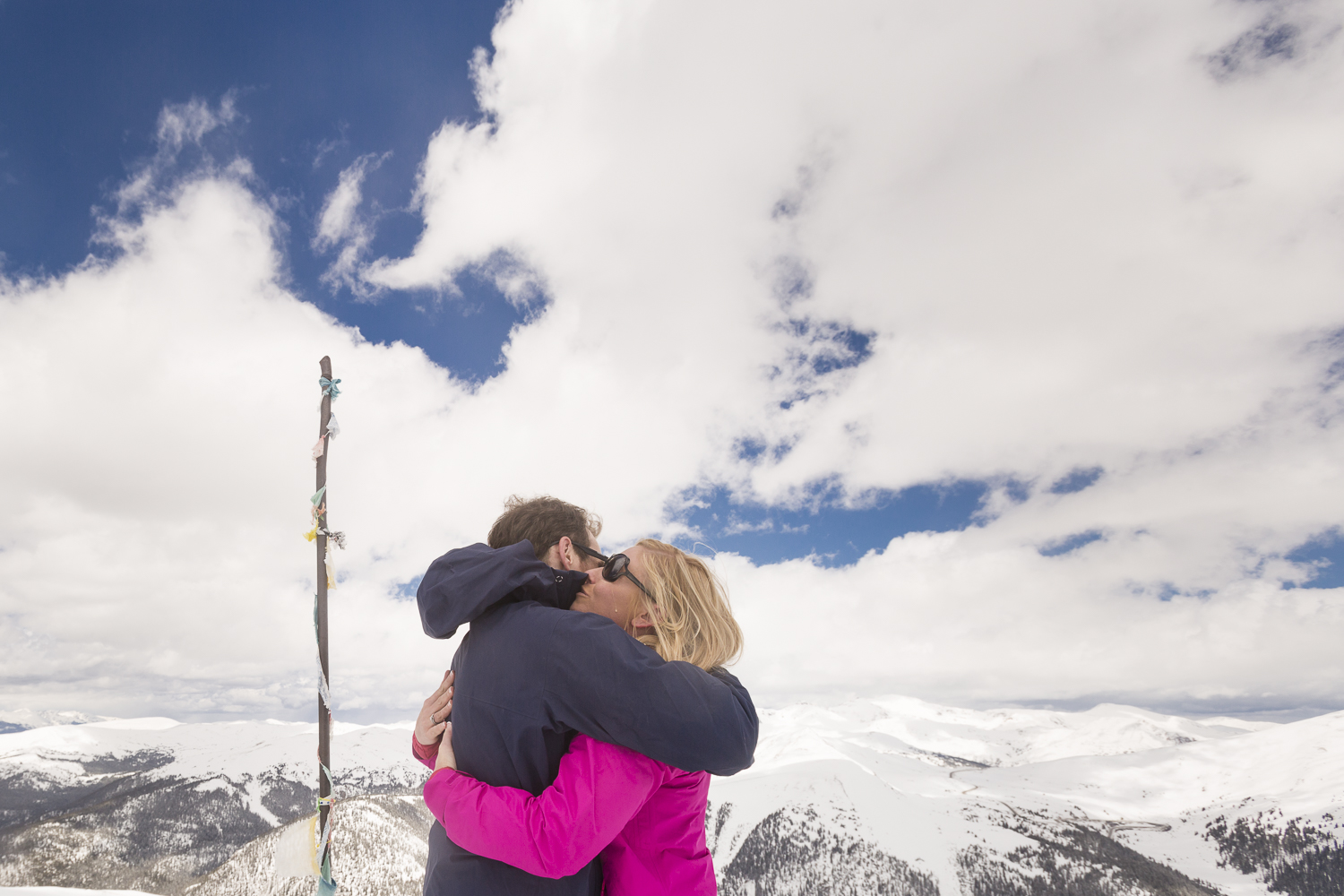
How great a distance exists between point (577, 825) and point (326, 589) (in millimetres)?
5247

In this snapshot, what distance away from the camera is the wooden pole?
682 cm

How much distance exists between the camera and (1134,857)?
456 ft

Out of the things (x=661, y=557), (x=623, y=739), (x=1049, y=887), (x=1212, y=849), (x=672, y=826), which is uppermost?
(x=661, y=557)

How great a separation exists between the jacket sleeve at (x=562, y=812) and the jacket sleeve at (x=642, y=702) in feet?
0.52

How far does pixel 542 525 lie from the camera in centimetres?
394

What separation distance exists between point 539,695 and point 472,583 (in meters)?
0.62

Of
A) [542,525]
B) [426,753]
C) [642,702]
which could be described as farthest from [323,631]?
[642,702]

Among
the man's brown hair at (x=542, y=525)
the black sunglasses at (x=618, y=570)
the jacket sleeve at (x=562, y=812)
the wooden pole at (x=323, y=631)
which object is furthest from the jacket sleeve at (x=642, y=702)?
the wooden pole at (x=323, y=631)

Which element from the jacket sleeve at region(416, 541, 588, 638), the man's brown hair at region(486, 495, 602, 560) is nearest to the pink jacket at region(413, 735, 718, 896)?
the jacket sleeve at region(416, 541, 588, 638)

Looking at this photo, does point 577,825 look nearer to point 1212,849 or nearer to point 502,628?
point 502,628

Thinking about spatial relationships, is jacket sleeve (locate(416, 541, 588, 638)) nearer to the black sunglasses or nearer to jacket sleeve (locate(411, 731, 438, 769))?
the black sunglasses

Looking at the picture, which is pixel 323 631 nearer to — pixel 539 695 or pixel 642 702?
pixel 539 695

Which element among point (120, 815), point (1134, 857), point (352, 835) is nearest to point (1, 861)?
point (120, 815)

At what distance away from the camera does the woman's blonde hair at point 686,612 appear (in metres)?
3.32
